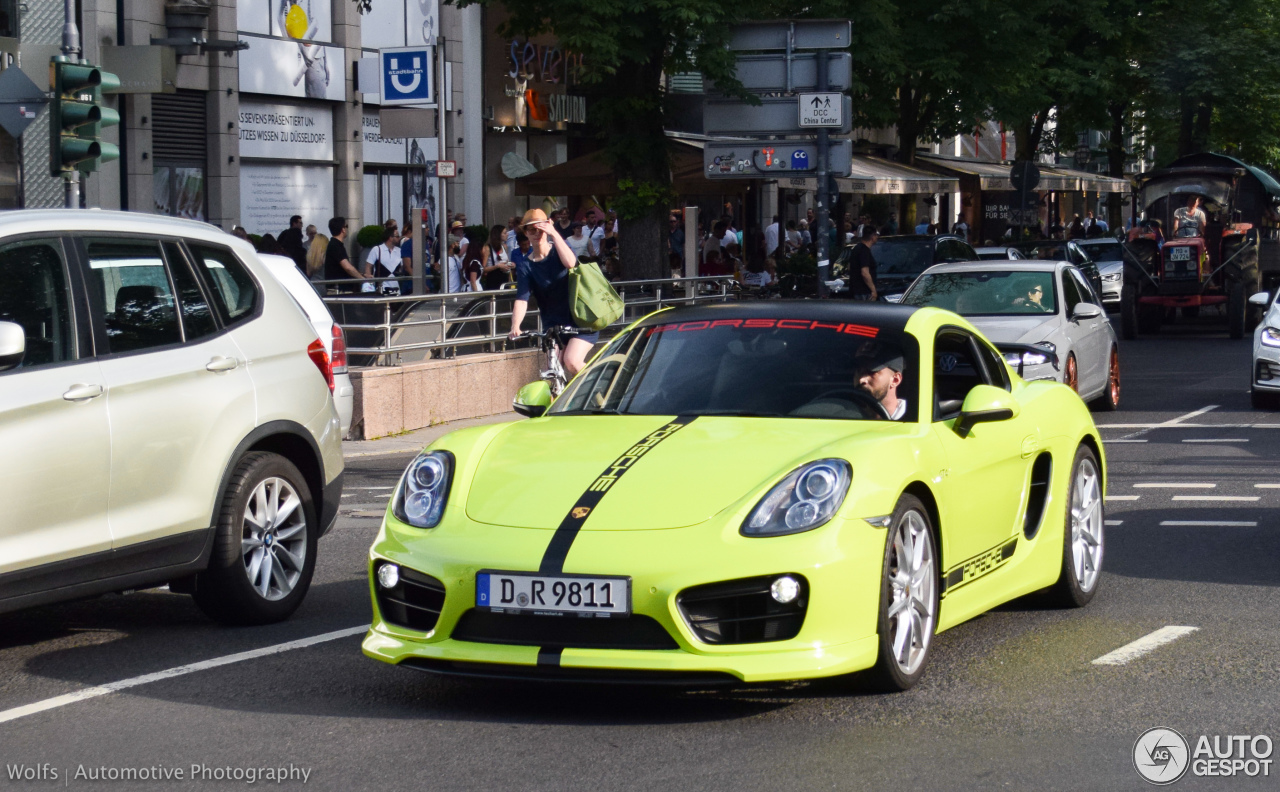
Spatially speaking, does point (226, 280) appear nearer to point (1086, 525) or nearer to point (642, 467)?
point (642, 467)

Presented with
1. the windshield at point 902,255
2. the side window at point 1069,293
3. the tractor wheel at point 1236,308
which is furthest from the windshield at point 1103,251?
the side window at point 1069,293

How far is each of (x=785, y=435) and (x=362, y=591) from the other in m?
2.90

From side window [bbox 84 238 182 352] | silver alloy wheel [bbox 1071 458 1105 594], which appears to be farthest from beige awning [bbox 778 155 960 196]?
side window [bbox 84 238 182 352]

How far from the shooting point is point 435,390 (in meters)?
17.1

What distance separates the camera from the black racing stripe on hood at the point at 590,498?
219 inches

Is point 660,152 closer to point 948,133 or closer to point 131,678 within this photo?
point 948,133

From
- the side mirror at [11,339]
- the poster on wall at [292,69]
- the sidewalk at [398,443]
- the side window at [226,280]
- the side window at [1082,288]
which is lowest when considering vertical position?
the sidewalk at [398,443]

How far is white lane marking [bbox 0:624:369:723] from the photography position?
5.95 m

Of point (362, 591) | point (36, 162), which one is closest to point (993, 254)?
point (36, 162)

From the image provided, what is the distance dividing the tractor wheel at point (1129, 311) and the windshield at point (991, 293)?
37.8ft

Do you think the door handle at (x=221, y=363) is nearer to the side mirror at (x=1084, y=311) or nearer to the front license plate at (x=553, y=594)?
the front license plate at (x=553, y=594)

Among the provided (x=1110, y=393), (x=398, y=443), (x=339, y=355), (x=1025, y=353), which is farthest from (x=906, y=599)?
(x=1110, y=393)

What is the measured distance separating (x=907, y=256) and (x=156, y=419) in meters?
21.2

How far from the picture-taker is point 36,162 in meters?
25.5
